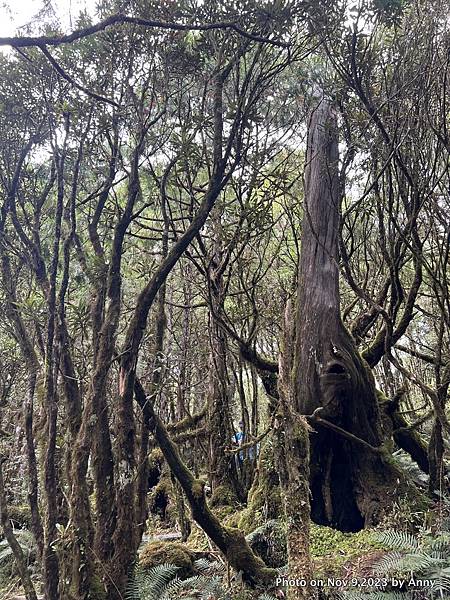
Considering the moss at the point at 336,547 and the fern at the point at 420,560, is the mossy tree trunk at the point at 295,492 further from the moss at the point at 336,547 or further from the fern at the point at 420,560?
the moss at the point at 336,547

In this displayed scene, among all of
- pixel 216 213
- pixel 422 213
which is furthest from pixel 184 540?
pixel 422 213

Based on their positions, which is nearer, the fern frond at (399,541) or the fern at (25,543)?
the fern frond at (399,541)

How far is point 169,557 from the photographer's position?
14.1ft

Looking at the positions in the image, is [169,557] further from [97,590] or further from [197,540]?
[97,590]

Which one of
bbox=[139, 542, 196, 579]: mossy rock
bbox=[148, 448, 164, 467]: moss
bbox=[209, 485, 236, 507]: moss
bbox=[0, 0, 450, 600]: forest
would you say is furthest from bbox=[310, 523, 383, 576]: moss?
bbox=[148, 448, 164, 467]: moss

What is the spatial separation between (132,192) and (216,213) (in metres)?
1.62

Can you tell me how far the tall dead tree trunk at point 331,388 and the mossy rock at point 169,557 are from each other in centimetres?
148

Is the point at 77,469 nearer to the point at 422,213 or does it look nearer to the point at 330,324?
the point at 330,324

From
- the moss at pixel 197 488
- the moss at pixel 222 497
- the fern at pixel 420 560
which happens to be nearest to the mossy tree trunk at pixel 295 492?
the fern at pixel 420 560

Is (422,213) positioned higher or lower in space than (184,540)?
higher

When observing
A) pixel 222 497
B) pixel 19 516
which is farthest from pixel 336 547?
pixel 19 516

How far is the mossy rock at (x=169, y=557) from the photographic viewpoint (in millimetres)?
4184

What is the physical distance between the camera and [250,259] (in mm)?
5887

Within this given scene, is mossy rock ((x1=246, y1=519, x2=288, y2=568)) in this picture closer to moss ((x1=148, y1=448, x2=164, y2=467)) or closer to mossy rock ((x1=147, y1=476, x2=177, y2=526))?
mossy rock ((x1=147, y1=476, x2=177, y2=526))
